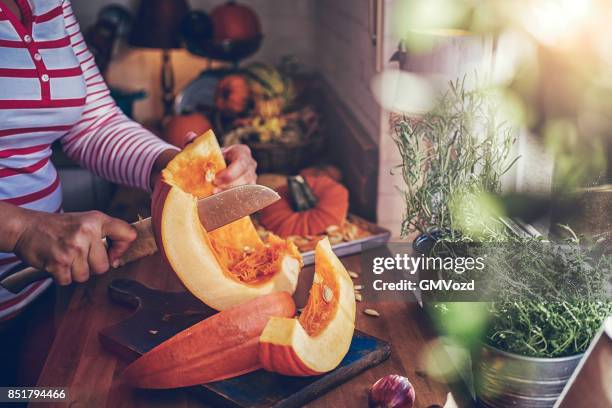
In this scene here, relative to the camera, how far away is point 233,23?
277 centimetres

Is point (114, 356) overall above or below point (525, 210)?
below

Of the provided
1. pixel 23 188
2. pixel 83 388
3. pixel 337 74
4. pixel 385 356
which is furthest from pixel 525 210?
pixel 337 74

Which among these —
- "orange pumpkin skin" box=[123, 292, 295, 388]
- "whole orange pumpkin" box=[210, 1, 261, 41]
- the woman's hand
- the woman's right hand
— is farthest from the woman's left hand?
"whole orange pumpkin" box=[210, 1, 261, 41]

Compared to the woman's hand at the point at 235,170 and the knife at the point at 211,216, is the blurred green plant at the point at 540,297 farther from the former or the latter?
the woman's hand at the point at 235,170

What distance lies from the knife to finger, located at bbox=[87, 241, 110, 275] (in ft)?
0.11

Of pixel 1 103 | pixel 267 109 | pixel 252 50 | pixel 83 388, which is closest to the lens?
pixel 83 388

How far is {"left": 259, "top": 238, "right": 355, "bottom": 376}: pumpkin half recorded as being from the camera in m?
0.92

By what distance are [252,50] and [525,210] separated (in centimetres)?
183

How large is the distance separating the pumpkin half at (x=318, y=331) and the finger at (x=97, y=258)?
1.03ft

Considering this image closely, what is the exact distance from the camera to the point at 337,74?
254 centimetres

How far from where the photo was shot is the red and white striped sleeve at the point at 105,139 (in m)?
1.49

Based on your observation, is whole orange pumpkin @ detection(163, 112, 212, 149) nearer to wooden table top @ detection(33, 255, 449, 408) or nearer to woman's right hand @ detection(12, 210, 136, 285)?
wooden table top @ detection(33, 255, 449, 408)

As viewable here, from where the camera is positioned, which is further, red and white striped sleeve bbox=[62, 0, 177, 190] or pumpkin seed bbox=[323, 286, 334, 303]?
red and white striped sleeve bbox=[62, 0, 177, 190]

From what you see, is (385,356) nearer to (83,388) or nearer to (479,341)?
(479,341)
